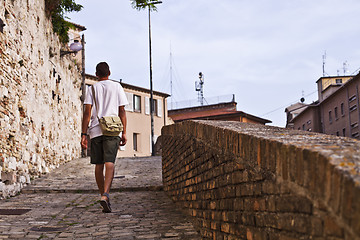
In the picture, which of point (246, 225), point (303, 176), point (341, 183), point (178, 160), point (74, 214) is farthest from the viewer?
point (178, 160)

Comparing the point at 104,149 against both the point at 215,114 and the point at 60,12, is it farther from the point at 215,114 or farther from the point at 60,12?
the point at 215,114

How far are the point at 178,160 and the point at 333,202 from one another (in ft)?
14.8

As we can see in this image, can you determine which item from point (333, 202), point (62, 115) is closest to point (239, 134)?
point (333, 202)

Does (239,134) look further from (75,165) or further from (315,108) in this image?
(315,108)

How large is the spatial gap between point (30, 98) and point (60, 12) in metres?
4.61

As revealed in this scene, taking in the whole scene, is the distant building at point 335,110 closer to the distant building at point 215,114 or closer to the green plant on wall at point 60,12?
the distant building at point 215,114

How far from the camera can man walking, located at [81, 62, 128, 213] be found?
18.5 ft

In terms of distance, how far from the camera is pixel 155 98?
3725cm

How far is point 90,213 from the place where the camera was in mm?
5703

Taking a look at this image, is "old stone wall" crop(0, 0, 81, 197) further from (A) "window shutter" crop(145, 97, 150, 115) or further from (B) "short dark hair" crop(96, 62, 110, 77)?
(A) "window shutter" crop(145, 97, 150, 115)

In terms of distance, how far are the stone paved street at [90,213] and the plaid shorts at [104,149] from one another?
0.67m

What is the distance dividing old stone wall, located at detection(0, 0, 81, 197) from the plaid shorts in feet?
7.07

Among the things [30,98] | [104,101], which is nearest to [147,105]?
[30,98]

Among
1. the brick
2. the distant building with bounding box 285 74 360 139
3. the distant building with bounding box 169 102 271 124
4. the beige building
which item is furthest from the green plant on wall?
the distant building with bounding box 169 102 271 124
